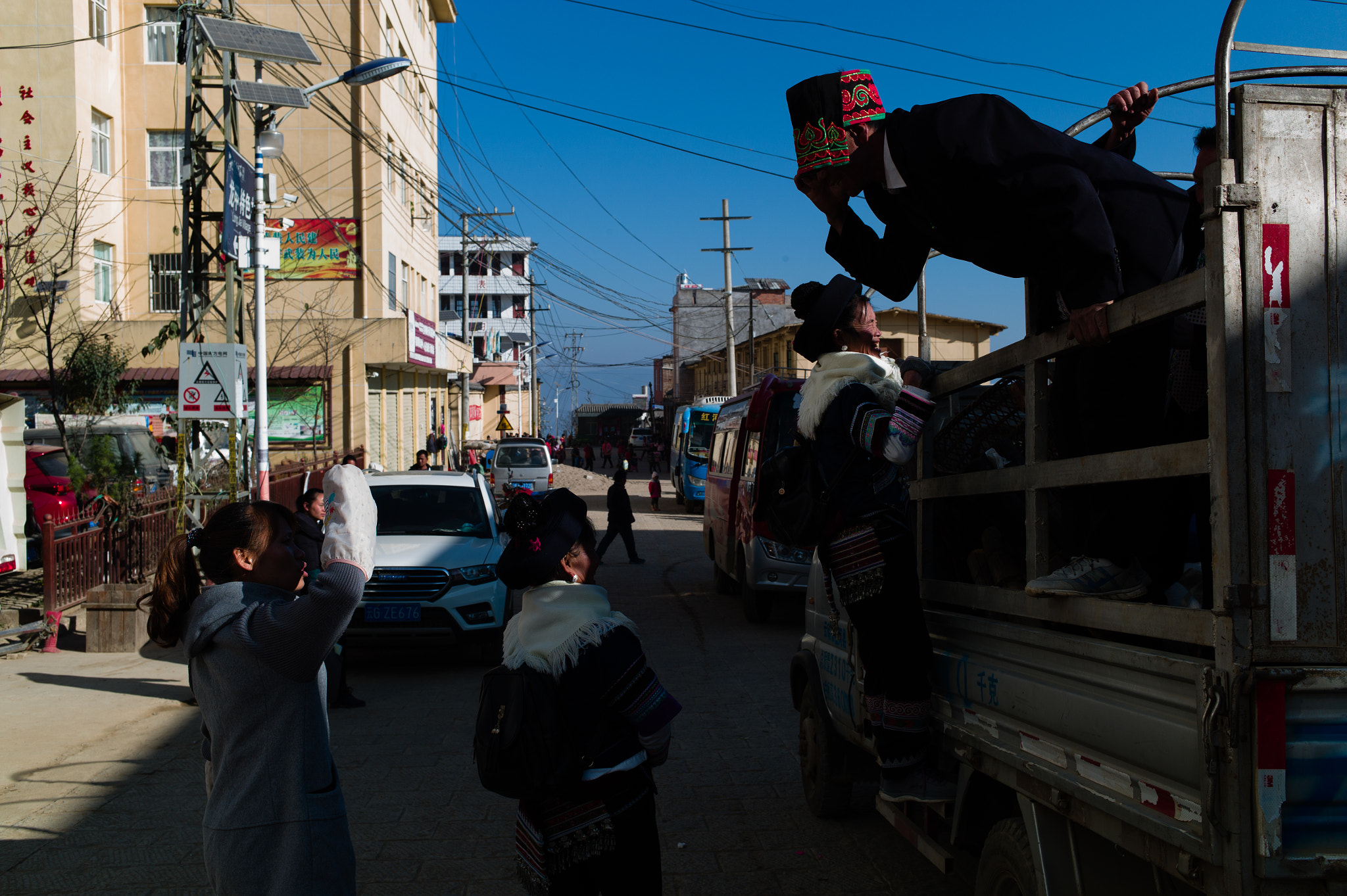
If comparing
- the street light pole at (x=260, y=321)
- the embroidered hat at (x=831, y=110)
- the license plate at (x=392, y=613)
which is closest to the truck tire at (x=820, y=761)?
the embroidered hat at (x=831, y=110)

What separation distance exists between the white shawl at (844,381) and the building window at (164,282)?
2917 cm

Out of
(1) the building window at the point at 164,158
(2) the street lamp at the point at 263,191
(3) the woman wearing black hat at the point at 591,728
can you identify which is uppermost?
(1) the building window at the point at 164,158

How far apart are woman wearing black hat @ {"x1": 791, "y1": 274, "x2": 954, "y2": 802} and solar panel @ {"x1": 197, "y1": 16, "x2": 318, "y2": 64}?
1231 cm

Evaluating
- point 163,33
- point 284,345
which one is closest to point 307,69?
point 163,33

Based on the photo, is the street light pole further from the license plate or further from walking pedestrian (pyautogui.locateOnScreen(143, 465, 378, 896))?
walking pedestrian (pyautogui.locateOnScreen(143, 465, 378, 896))

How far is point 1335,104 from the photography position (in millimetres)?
2113

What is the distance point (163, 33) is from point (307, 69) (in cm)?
385

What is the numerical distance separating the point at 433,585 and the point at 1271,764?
26.0 ft

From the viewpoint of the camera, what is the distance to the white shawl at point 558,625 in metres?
2.77

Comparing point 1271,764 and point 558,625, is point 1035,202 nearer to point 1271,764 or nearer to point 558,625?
point 1271,764

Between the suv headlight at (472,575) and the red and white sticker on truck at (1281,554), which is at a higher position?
the red and white sticker on truck at (1281,554)

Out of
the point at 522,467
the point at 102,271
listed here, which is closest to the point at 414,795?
the point at 522,467

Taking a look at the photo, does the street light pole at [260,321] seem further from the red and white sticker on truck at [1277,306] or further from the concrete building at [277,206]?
the concrete building at [277,206]

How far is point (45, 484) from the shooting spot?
1467 centimetres
